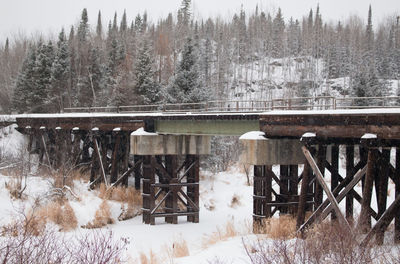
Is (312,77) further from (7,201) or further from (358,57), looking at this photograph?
(7,201)

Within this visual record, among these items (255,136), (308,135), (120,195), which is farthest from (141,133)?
(308,135)

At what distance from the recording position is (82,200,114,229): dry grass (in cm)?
2091

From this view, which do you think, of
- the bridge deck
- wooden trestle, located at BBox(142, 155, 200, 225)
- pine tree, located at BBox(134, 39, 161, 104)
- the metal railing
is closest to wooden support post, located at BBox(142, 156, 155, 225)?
wooden trestle, located at BBox(142, 155, 200, 225)

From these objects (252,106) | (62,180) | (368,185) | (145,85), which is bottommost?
(62,180)

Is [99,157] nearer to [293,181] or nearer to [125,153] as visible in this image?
[125,153]

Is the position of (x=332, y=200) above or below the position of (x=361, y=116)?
below

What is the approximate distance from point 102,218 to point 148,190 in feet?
7.20

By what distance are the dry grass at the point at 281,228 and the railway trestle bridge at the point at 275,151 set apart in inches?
14.8

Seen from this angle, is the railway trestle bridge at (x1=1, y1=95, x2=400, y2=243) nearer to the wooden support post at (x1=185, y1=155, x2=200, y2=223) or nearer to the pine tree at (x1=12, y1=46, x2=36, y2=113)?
the wooden support post at (x1=185, y1=155, x2=200, y2=223)

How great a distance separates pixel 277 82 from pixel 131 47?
19.7 metres

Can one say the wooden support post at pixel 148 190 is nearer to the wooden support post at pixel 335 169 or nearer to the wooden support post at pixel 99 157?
the wooden support post at pixel 99 157

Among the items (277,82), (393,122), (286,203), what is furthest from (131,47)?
(393,122)

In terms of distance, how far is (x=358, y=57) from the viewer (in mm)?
71188

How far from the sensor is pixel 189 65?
31.2 metres
